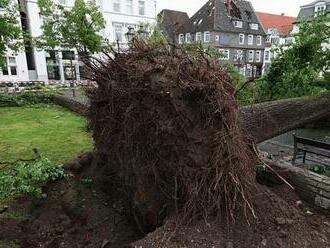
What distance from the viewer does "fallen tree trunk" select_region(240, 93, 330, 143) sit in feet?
18.2

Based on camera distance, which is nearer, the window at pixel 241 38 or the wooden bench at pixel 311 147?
the wooden bench at pixel 311 147

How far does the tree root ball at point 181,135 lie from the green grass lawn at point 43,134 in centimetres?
308

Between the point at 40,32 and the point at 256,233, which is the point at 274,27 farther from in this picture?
the point at 256,233

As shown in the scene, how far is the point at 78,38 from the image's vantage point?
16.5 metres

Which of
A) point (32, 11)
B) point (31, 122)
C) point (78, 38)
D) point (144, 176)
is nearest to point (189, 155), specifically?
point (144, 176)

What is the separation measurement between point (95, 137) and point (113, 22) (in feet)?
92.4

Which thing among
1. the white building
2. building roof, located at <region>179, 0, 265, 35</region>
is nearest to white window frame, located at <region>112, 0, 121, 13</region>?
the white building

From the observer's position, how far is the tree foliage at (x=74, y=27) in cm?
1617

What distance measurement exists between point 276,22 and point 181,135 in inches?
2030

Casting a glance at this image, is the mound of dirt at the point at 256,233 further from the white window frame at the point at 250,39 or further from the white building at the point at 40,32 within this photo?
the white window frame at the point at 250,39

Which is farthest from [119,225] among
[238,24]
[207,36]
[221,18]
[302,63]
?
[238,24]

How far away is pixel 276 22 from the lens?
159 feet

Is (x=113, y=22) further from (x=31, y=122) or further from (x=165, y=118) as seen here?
(x=165, y=118)

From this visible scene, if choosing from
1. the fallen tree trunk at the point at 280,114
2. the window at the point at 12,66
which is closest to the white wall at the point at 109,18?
the window at the point at 12,66
